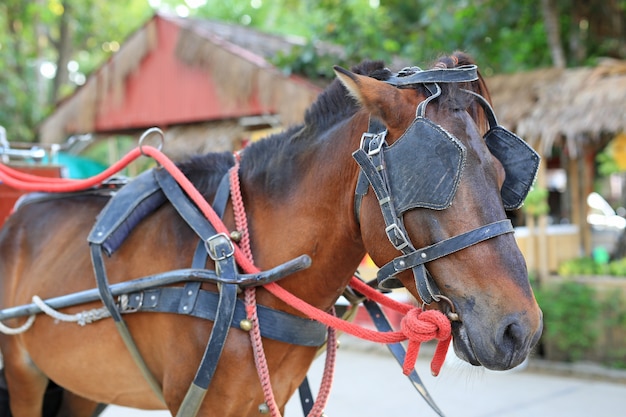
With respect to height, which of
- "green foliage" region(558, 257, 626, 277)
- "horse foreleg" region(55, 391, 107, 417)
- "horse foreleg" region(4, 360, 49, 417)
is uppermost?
"horse foreleg" region(4, 360, 49, 417)

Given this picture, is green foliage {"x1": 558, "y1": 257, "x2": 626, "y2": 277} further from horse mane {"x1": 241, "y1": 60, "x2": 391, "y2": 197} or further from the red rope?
horse mane {"x1": 241, "y1": 60, "x2": 391, "y2": 197}

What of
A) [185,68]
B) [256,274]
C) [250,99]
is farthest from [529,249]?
[256,274]

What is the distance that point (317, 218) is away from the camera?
1920 millimetres

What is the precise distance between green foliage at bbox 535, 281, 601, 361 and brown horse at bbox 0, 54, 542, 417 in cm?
479

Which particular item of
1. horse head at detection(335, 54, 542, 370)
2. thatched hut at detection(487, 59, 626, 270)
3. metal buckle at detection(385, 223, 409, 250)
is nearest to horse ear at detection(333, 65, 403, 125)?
horse head at detection(335, 54, 542, 370)

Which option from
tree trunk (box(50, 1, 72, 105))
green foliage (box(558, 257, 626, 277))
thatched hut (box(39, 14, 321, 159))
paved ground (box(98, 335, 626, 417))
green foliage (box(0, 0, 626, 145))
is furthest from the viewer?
tree trunk (box(50, 1, 72, 105))

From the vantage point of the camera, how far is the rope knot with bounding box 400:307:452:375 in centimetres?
157

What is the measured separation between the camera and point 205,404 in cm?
193

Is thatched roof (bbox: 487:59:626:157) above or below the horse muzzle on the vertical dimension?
above

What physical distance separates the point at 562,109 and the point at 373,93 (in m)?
5.18

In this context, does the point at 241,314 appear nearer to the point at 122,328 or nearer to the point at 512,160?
the point at 122,328

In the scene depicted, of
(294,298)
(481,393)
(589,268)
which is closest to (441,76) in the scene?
(294,298)

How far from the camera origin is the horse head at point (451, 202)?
150 cm

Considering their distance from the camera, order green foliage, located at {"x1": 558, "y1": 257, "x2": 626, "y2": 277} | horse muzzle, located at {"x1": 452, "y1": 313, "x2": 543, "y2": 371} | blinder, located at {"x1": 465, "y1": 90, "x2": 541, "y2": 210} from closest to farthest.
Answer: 1. horse muzzle, located at {"x1": 452, "y1": 313, "x2": 543, "y2": 371}
2. blinder, located at {"x1": 465, "y1": 90, "x2": 541, "y2": 210}
3. green foliage, located at {"x1": 558, "y1": 257, "x2": 626, "y2": 277}
